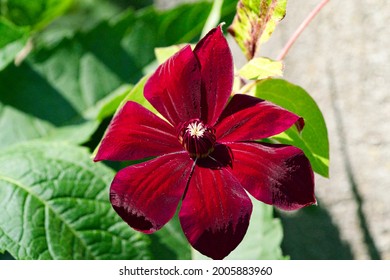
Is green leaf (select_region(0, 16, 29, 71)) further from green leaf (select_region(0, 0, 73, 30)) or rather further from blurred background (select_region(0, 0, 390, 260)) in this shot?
green leaf (select_region(0, 0, 73, 30))

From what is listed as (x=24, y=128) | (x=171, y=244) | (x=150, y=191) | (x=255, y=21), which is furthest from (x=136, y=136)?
(x=24, y=128)

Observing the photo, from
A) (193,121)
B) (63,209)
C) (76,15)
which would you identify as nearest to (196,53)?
(193,121)

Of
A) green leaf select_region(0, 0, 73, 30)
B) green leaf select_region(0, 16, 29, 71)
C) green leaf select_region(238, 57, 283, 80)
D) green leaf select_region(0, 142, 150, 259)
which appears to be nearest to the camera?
green leaf select_region(238, 57, 283, 80)

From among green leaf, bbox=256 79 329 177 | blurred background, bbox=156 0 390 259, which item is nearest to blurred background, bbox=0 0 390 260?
blurred background, bbox=156 0 390 259

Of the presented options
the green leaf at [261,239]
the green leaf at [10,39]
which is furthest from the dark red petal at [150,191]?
the green leaf at [10,39]

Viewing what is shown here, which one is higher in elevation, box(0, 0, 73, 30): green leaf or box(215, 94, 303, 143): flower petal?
box(215, 94, 303, 143): flower petal

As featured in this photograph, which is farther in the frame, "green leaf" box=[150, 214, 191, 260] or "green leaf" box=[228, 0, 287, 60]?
"green leaf" box=[150, 214, 191, 260]

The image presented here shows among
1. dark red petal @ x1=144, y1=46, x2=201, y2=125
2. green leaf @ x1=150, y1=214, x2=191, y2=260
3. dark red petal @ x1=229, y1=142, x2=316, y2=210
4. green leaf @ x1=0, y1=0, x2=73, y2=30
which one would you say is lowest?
green leaf @ x1=150, y1=214, x2=191, y2=260
